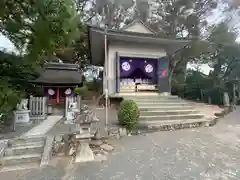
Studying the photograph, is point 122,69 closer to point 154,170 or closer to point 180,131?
point 180,131

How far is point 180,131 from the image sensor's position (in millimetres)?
5918

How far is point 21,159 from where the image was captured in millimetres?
3664

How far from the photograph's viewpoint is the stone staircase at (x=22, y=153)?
3559mm

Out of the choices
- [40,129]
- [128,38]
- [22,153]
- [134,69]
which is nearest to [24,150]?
[22,153]

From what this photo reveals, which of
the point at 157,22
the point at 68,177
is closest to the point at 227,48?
the point at 157,22

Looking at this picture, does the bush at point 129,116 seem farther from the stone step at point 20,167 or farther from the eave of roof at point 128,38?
the eave of roof at point 128,38

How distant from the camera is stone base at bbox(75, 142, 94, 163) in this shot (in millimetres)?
3638

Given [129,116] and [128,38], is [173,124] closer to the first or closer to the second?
[129,116]

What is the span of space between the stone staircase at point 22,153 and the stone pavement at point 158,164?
0.36 m

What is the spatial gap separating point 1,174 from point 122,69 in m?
7.51

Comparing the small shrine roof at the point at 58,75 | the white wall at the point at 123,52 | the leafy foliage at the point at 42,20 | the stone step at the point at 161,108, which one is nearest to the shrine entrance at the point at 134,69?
the white wall at the point at 123,52

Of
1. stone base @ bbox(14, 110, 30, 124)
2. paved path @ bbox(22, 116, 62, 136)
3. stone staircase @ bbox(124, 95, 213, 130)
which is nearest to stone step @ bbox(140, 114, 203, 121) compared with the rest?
stone staircase @ bbox(124, 95, 213, 130)

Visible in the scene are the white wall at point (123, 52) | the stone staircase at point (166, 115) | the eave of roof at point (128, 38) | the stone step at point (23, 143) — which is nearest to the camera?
the stone step at point (23, 143)

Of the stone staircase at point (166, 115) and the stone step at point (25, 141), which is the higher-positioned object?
the stone staircase at point (166, 115)
